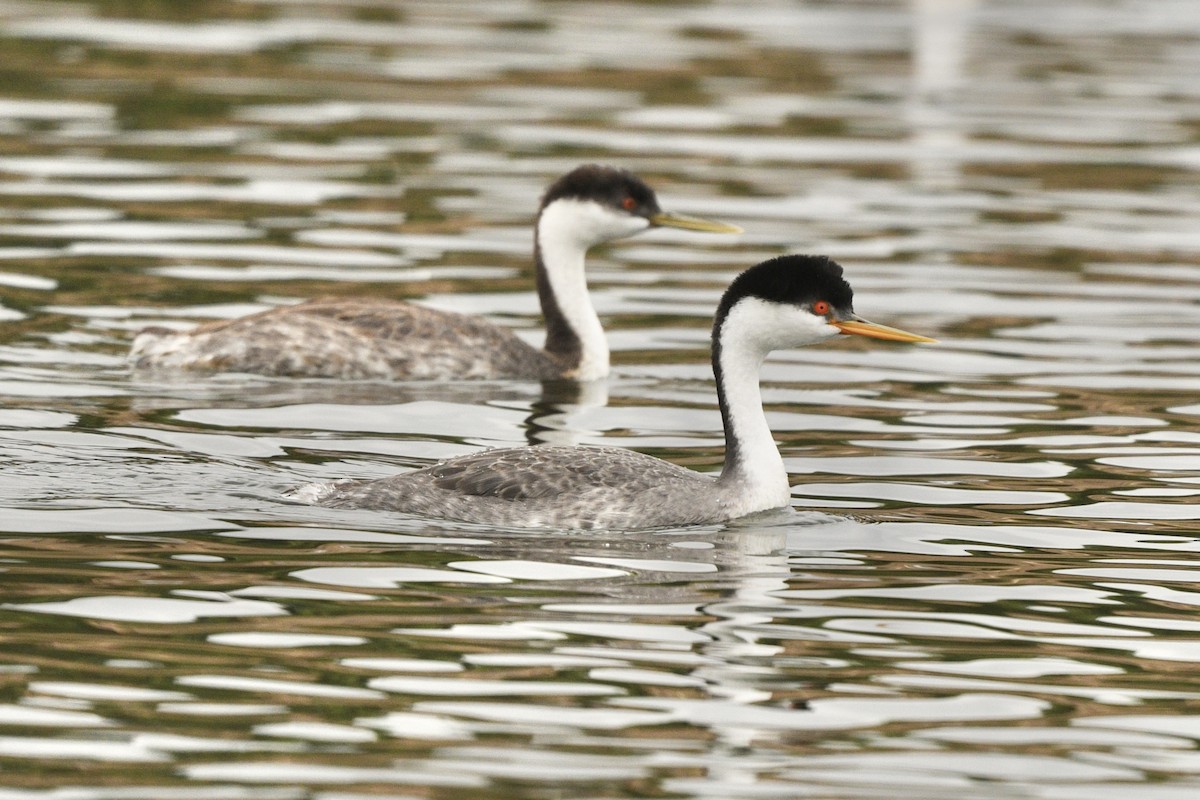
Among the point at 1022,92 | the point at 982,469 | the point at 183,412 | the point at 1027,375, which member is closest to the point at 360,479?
the point at 183,412

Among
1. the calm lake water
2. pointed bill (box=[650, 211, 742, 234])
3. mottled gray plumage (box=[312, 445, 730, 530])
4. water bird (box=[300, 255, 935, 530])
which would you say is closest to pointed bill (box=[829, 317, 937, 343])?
water bird (box=[300, 255, 935, 530])

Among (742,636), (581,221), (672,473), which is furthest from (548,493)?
(581,221)

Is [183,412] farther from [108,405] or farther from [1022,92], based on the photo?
[1022,92]

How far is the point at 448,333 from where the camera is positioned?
16.3 metres

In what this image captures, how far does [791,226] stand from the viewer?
70.7ft

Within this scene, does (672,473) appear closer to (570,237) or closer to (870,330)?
(870,330)

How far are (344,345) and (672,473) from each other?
4.57 metres

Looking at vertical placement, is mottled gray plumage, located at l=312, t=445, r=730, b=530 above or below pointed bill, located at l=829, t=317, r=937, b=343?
below

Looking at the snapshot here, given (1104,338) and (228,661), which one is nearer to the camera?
(228,661)

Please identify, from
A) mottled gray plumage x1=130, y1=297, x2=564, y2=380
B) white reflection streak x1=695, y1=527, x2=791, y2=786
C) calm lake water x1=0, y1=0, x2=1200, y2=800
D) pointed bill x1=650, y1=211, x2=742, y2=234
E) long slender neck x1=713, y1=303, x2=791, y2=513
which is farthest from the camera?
pointed bill x1=650, y1=211, x2=742, y2=234

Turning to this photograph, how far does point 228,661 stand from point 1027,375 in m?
8.33

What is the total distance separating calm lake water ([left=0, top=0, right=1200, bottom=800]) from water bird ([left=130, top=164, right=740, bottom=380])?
0.23m

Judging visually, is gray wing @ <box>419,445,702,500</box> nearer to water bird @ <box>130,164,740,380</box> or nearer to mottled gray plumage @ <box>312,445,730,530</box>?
mottled gray plumage @ <box>312,445,730,530</box>

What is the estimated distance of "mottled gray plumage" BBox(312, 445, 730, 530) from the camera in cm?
1182
